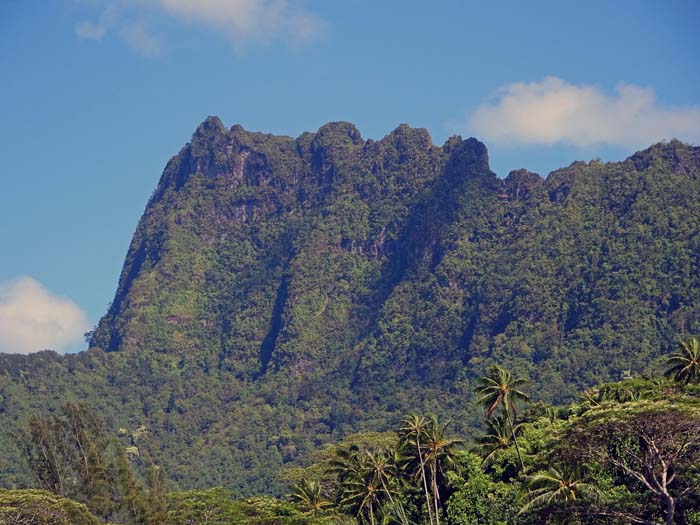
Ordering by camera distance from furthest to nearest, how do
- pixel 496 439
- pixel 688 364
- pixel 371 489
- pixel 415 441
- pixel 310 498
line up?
pixel 310 498, pixel 496 439, pixel 371 489, pixel 415 441, pixel 688 364

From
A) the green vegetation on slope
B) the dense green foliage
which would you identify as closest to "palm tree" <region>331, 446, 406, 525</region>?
the green vegetation on slope

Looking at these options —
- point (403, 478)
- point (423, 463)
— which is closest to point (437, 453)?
point (423, 463)

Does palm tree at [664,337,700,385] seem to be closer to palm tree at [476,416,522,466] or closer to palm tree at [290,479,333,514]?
palm tree at [476,416,522,466]

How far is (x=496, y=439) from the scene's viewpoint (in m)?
129

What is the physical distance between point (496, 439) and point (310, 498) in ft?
78.0

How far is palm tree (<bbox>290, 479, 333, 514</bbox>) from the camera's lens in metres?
134

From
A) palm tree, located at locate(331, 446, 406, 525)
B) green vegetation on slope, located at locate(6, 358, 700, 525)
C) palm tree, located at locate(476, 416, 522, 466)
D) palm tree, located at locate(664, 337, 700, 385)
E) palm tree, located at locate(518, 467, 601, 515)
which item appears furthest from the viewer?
palm tree, located at locate(476, 416, 522, 466)

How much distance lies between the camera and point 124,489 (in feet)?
440

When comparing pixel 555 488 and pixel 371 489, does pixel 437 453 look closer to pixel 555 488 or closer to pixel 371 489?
pixel 371 489

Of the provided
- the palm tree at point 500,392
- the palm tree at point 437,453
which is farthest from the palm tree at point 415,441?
the palm tree at point 500,392

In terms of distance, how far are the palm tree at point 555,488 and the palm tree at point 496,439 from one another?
37682mm

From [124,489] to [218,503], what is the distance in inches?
527

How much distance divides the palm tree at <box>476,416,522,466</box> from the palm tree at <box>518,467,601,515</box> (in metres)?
37.7

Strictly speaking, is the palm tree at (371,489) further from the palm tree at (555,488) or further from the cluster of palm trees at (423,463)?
the palm tree at (555,488)
